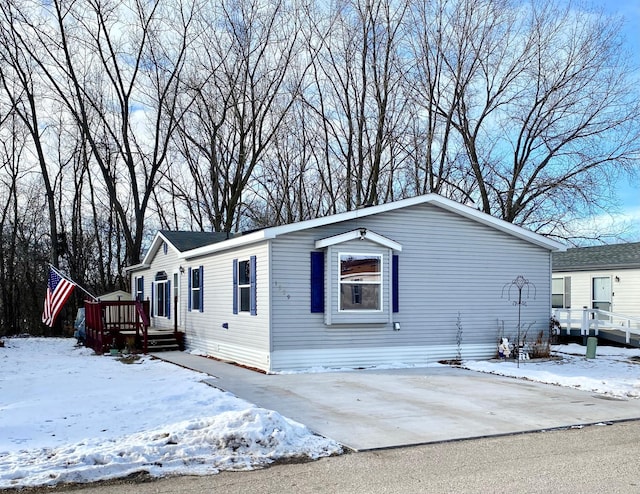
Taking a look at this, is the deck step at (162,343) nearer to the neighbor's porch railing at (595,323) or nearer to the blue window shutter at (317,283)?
the blue window shutter at (317,283)

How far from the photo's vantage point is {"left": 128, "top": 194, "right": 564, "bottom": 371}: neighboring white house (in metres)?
12.6

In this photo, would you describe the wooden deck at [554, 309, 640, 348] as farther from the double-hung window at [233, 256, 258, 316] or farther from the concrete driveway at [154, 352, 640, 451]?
the double-hung window at [233, 256, 258, 316]

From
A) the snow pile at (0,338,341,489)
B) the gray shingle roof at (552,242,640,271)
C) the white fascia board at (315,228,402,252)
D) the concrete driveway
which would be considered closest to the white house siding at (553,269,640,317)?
the gray shingle roof at (552,242,640,271)

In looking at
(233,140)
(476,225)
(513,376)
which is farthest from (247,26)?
(513,376)

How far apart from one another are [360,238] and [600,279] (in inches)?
473

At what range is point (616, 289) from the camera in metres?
20.3

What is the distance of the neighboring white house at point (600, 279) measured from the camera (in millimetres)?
19734

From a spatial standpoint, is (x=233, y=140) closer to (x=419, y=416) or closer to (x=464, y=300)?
(x=464, y=300)

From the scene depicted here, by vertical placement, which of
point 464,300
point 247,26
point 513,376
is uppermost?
point 247,26

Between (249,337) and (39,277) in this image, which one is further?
(39,277)

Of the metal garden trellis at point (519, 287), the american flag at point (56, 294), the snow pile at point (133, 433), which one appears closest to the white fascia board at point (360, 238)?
the metal garden trellis at point (519, 287)

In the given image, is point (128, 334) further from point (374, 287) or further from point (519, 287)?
point (519, 287)

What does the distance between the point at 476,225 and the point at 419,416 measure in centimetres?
739

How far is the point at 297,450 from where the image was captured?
6172mm
